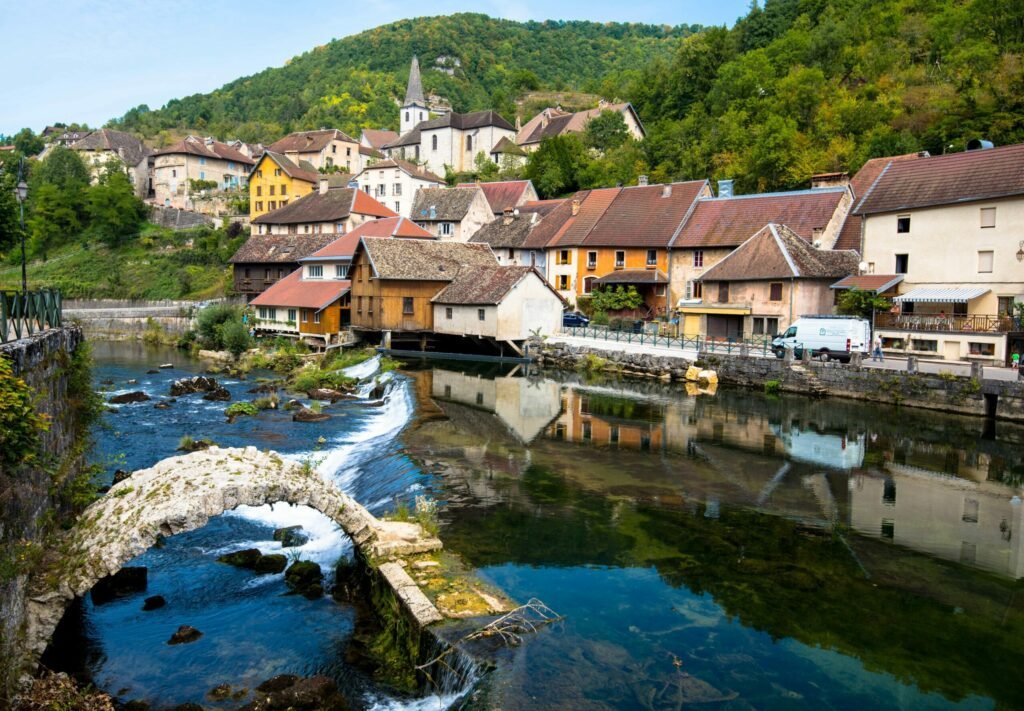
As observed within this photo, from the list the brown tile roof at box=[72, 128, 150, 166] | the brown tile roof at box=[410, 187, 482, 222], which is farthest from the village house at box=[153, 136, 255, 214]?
the brown tile roof at box=[410, 187, 482, 222]

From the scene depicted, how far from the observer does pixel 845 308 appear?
119 ft

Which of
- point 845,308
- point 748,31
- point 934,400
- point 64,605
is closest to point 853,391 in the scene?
point 934,400

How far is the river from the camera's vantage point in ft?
33.0

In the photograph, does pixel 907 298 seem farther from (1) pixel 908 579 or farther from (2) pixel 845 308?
(1) pixel 908 579

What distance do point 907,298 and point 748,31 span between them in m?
55.1

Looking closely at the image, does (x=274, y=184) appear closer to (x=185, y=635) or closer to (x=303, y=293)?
(x=303, y=293)

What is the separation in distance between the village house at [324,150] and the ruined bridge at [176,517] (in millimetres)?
90196

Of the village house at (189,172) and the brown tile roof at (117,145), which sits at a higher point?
the brown tile roof at (117,145)

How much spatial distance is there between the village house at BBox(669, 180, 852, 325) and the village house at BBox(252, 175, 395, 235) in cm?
3086

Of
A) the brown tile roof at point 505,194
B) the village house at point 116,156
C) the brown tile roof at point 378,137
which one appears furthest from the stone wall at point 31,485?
the brown tile roof at point 378,137

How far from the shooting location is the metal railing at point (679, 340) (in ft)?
121

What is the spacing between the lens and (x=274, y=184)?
80.7 m

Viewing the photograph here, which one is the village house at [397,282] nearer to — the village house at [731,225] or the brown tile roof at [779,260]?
the village house at [731,225]

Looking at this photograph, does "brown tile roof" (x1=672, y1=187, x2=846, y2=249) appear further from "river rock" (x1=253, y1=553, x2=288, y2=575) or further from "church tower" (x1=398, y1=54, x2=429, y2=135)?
"church tower" (x1=398, y1=54, x2=429, y2=135)
